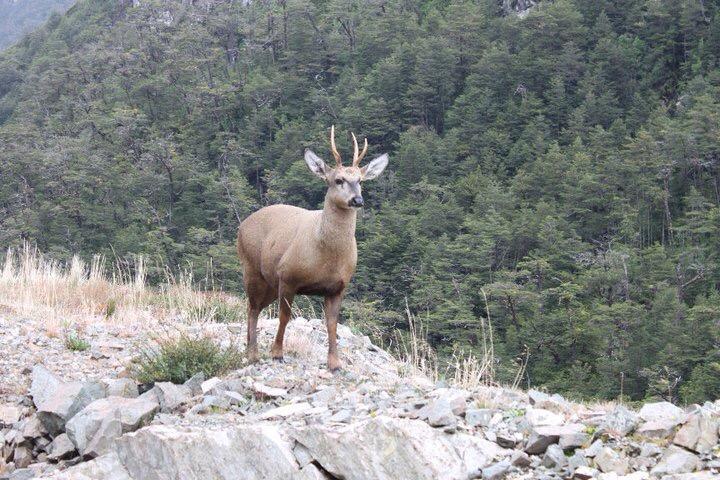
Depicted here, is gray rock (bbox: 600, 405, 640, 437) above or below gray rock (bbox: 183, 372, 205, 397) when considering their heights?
above

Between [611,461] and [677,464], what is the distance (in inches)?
12.8

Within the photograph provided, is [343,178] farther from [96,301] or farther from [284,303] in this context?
[96,301]

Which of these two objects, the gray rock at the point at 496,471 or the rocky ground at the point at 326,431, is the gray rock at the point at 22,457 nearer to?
the rocky ground at the point at 326,431

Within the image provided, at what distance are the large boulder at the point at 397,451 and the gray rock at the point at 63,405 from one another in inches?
86.5

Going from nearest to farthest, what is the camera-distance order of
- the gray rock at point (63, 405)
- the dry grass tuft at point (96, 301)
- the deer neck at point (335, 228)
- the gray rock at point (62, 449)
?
the gray rock at point (62, 449) < the gray rock at point (63, 405) < the deer neck at point (335, 228) < the dry grass tuft at point (96, 301)

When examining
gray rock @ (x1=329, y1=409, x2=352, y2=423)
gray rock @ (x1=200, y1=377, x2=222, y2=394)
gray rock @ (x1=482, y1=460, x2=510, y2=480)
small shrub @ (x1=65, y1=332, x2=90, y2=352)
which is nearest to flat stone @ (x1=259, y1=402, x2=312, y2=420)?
gray rock @ (x1=329, y1=409, x2=352, y2=423)

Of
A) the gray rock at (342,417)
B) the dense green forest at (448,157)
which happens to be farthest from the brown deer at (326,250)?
the dense green forest at (448,157)

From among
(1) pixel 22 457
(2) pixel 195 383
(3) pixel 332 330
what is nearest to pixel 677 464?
(3) pixel 332 330

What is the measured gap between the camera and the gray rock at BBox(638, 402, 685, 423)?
15.9ft

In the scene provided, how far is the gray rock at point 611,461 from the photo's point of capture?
4.42 meters

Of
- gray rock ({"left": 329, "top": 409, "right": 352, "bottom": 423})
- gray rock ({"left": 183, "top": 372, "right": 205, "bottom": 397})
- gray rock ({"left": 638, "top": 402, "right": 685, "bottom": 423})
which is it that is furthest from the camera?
gray rock ({"left": 183, "top": 372, "right": 205, "bottom": 397})

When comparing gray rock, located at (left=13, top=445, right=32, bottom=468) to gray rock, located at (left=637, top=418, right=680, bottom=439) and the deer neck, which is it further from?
gray rock, located at (left=637, top=418, right=680, bottom=439)

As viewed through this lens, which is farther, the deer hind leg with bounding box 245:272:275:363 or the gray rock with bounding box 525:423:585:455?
the deer hind leg with bounding box 245:272:275:363

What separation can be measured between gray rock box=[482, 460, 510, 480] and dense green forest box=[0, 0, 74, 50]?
154616 mm
